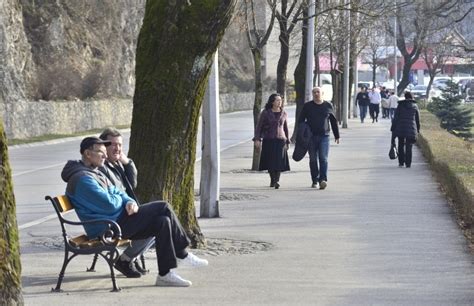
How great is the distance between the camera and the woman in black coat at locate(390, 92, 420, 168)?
25969mm

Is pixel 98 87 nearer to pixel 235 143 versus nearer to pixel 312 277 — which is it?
pixel 235 143

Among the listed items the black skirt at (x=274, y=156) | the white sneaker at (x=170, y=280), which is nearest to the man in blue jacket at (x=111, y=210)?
the white sneaker at (x=170, y=280)

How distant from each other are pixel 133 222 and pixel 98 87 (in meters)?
42.9

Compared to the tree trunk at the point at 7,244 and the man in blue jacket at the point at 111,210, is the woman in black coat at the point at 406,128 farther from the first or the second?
the tree trunk at the point at 7,244

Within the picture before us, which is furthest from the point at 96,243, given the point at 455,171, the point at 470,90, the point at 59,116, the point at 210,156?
the point at 470,90

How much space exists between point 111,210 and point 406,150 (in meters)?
16.8

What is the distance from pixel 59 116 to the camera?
45.8 metres

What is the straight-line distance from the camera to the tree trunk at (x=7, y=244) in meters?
6.42

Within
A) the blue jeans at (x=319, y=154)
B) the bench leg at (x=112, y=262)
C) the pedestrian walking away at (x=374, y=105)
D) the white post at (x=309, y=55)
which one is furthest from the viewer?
the pedestrian walking away at (x=374, y=105)

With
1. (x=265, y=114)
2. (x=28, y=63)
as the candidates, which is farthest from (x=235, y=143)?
(x=265, y=114)

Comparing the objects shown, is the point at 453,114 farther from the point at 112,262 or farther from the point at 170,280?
the point at 112,262

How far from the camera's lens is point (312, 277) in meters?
10.9

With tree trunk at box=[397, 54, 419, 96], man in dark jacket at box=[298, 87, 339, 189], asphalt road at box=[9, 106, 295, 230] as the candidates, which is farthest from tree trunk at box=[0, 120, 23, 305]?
tree trunk at box=[397, 54, 419, 96]

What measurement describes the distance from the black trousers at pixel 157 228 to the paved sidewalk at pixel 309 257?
282mm
